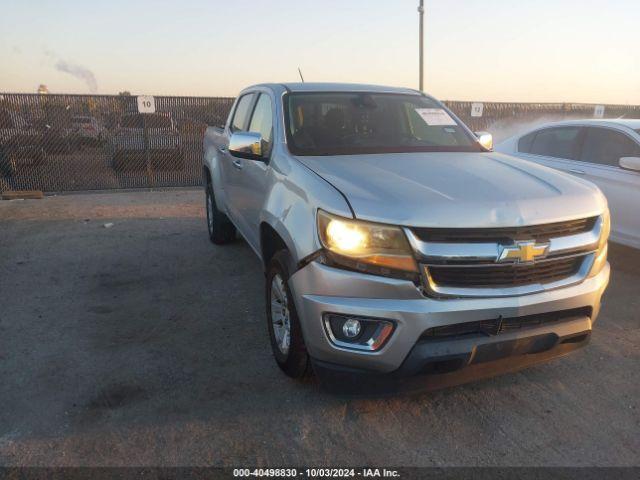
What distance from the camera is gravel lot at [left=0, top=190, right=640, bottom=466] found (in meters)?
2.55

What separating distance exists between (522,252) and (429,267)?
0.47 meters

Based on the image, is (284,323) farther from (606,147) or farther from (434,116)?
(606,147)

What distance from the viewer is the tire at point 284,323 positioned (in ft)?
9.46

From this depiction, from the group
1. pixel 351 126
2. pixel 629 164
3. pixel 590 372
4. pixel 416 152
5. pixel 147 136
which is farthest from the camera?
pixel 147 136

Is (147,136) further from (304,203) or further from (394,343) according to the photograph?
(394,343)

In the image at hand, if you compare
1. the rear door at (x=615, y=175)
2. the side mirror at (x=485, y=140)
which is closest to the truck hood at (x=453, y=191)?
the side mirror at (x=485, y=140)

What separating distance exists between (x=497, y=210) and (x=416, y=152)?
4.05 ft

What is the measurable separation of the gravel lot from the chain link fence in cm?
613

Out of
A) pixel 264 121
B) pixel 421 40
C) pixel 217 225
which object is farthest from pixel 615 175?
pixel 421 40

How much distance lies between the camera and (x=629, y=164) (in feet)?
16.1

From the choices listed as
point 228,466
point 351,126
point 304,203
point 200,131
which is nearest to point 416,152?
point 351,126

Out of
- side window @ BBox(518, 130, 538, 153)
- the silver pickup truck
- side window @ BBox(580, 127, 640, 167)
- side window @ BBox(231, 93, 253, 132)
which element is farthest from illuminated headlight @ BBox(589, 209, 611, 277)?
side window @ BBox(518, 130, 538, 153)

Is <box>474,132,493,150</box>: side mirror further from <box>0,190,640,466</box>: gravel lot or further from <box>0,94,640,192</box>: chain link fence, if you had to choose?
<box>0,94,640,192</box>: chain link fence

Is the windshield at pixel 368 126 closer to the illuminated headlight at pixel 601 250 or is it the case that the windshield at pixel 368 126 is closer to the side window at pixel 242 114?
the side window at pixel 242 114
